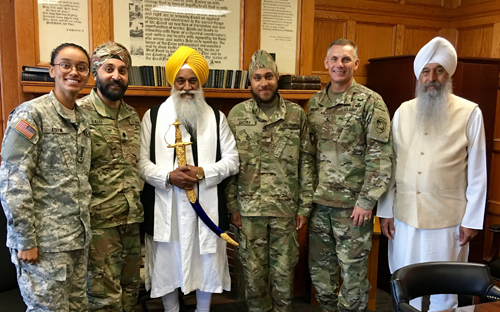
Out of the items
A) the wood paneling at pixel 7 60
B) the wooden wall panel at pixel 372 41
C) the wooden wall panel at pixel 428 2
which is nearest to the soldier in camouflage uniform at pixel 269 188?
the wood paneling at pixel 7 60

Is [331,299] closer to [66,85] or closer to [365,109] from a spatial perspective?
[365,109]

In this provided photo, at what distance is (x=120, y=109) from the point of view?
98.0 inches

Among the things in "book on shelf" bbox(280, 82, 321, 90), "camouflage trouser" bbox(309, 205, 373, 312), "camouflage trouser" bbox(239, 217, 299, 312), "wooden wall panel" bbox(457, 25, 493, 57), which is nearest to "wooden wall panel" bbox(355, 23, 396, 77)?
"wooden wall panel" bbox(457, 25, 493, 57)

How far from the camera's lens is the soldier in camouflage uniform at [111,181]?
2.33 m

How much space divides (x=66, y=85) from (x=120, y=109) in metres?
0.50

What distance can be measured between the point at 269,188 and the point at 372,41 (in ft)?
8.95

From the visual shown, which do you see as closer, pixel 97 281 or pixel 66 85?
pixel 66 85

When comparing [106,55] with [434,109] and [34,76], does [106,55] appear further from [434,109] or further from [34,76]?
[434,109]

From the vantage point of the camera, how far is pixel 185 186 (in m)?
2.56

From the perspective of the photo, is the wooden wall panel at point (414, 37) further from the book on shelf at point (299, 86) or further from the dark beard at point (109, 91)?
the dark beard at point (109, 91)

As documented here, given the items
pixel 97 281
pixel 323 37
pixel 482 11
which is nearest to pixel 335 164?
pixel 97 281

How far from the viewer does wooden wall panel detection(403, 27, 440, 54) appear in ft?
15.4

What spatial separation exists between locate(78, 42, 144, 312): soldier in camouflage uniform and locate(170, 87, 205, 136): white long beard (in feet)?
0.99

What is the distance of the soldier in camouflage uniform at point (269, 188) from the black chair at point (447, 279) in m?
0.99
